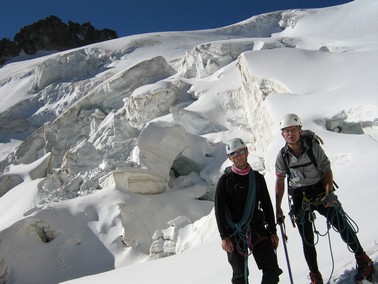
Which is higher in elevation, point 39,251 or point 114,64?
point 114,64

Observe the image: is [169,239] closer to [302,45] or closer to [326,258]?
[326,258]

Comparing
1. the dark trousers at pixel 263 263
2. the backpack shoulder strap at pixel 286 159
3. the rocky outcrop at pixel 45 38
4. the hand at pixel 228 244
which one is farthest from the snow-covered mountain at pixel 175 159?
the rocky outcrop at pixel 45 38

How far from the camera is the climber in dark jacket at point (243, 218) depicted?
3.04 metres

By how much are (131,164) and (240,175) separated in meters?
10.6

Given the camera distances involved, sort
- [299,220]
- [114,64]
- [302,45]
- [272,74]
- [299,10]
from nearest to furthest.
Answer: [299,220] → [272,74] → [302,45] → [114,64] → [299,10]

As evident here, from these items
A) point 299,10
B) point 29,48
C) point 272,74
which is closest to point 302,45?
point 299,10

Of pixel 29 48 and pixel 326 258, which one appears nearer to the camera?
pixel 326 258

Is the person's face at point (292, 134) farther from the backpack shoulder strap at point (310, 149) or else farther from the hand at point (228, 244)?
the hand at point (228, 244)

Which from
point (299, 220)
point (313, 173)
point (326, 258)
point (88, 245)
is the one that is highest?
point (313, 173)

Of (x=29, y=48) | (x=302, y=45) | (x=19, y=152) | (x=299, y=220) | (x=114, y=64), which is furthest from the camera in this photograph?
(x=29, y=48)

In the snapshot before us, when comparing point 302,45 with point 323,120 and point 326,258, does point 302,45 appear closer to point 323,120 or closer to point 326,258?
point 323,120

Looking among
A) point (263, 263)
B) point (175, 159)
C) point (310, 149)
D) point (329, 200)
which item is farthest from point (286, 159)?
point (175, 159)

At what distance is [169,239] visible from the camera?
8.80 metres

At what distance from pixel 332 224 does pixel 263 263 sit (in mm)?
670
